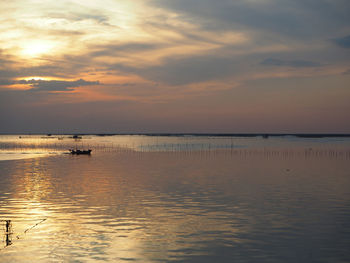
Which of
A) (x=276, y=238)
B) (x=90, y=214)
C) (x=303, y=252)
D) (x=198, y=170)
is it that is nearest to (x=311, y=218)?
(x=276, y=238)

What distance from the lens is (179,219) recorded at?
27578mm

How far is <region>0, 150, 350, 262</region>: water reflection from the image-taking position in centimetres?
2020

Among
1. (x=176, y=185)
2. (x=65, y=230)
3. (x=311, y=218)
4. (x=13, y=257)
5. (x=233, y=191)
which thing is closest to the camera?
(x=13, y=257)

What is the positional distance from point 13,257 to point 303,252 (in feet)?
46.9

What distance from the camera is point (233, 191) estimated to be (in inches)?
1591

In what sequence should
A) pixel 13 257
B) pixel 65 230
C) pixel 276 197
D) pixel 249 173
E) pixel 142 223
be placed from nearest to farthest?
1. pixel 13 257
2. pixel 65 230
3. pixel 142 223
4. pixel 276 197
5. pixel 249 173

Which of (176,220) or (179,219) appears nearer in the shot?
(176,220)

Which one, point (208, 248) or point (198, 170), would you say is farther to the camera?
point (198, 170)

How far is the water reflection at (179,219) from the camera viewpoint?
66.3 feet

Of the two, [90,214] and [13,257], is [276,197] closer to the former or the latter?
[90,214]

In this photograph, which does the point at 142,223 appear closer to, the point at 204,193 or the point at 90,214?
the point at 90,214

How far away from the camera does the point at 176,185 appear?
148 ft

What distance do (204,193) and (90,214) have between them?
13.3 m

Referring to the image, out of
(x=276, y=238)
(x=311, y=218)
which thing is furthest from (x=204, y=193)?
(x=276, y=238)
